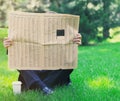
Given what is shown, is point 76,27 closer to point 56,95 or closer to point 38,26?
point 38,26

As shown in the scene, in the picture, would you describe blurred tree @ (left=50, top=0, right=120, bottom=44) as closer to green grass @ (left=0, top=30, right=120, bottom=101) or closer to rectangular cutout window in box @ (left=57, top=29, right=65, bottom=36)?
green grass @ (left=0, top=30, right=120, bottom=101)

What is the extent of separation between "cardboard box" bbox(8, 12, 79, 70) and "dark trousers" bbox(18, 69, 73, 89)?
643 mm

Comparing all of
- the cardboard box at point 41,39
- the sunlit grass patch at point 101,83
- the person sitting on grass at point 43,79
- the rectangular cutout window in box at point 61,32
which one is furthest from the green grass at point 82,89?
the rectangular cutout window in box at point 61,32

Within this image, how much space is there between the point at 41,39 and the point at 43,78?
3.61 feet

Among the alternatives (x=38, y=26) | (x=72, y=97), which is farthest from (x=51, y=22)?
(x=72, y=97)

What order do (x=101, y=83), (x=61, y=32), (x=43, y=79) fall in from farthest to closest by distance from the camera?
(x=101, y=83)
(x=43, y=79)
(x=61, y=32)

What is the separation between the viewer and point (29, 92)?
5.90 metres

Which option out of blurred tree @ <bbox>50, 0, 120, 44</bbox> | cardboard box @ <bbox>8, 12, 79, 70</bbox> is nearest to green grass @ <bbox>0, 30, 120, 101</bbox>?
cardboard box @ <bbox>8, 12, 79, 70</bbox>

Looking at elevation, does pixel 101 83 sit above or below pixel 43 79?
below

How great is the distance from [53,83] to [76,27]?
47.0 inches

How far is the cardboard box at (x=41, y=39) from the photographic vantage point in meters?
5.14

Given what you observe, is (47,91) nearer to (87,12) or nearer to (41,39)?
(41,39)

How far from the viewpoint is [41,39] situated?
16.9 ft

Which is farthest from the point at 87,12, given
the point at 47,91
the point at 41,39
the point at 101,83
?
the point at 41,39
